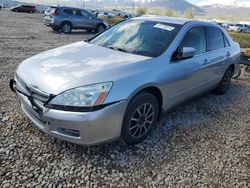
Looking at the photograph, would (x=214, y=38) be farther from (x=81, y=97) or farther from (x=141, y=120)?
(x=81, y=97)

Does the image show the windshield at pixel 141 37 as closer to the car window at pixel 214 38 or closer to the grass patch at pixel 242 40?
the car window at pixel 214 38

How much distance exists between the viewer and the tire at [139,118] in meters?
3.01

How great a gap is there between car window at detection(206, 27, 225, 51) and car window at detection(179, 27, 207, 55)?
215mm

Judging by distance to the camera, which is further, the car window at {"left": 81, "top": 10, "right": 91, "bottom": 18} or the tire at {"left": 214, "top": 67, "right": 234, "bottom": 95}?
the car window at {"left": 81, "top": 10, "right": 91, "bottom": 18}

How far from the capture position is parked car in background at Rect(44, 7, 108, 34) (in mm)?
14766

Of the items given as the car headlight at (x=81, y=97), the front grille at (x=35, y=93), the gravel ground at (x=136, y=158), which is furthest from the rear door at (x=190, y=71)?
the front grille at (x=35, y=93)

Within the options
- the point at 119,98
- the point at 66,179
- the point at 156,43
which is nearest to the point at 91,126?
the point at 119,98

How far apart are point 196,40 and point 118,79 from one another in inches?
78.8

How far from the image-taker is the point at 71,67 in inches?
120

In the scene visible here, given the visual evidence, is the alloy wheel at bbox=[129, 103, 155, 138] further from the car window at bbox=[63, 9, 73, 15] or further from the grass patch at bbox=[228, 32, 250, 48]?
the grass patch at bbox=[228, 32, 250, 48]

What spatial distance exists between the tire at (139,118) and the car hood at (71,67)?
0.46 metres

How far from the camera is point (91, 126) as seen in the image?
2639mm

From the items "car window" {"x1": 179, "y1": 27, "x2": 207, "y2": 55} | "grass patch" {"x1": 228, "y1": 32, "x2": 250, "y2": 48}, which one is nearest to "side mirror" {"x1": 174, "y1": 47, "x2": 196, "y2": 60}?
"car window" {"x1": 179, "y1": 27, "x2": 207, "y2": 55}

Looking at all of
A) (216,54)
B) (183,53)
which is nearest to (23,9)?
(216,54)
